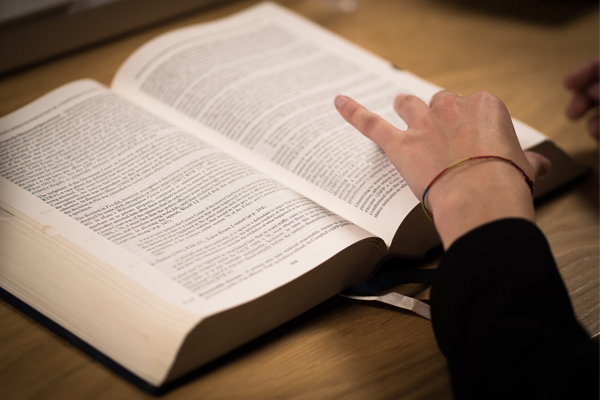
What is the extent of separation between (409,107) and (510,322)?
35 centimetres

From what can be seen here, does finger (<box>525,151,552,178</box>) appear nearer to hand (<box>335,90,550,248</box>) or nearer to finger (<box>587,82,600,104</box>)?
hand (<box>335,90,550,248</box>)

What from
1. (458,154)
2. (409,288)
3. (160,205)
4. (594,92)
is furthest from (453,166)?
(594,92)

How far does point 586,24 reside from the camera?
3.62 feet

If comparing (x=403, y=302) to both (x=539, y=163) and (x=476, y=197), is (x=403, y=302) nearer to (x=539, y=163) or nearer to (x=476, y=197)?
(x=476, y=197)

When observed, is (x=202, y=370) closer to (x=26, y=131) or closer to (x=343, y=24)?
(x=26, y=131)

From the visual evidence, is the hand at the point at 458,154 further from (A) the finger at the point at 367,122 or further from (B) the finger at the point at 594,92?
(B) the finger at the point at 594,92

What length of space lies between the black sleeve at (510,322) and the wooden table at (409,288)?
81 millimetres

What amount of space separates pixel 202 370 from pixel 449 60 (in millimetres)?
729

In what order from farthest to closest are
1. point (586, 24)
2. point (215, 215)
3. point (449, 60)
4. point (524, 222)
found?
1. point (586, 24)
2. point (449, 60)
3. point (215, 215)
4. point (524, 222)

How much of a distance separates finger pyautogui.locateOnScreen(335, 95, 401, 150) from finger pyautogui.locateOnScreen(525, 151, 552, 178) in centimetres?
16

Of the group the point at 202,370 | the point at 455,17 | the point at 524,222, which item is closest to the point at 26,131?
the point at 202,370

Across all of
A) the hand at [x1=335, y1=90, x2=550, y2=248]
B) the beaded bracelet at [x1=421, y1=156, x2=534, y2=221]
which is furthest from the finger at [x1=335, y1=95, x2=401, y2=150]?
the beaded bracelet at [x1=421, y1=156, x2=534, y2=221]

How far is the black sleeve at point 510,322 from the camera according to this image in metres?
0.40

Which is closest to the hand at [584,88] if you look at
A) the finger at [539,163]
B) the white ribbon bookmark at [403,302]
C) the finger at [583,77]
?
the finger at [583,77]
